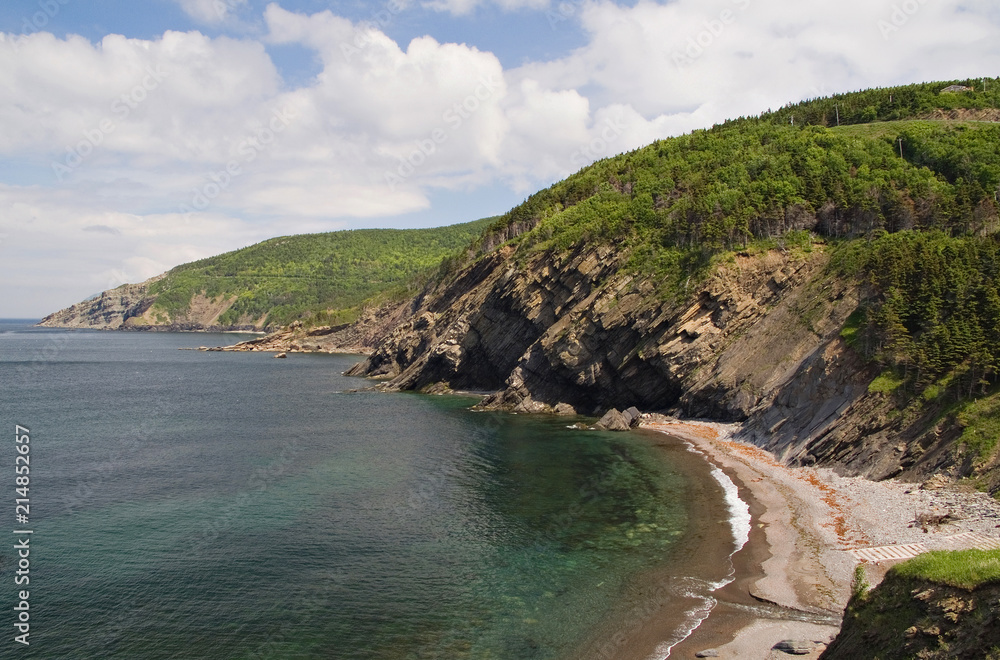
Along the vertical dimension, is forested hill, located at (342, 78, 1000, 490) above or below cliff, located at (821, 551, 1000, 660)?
above

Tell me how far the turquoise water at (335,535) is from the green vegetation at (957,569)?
40.9 feet

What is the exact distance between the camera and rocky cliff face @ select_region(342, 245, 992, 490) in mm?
45844

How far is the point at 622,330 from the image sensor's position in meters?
74.4

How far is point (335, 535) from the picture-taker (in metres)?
36.1

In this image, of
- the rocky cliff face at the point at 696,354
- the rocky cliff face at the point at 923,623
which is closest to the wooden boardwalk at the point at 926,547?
the rocky cliff face at the point at 696,354

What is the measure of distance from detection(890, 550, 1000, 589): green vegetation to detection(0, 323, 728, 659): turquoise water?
1248 cm

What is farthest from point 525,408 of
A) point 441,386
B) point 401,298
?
point 401,298

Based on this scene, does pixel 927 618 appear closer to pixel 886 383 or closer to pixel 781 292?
pixel 886 383

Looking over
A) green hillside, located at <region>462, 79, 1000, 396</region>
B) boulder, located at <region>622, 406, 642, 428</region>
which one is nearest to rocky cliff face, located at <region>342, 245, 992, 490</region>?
green hillside, located at <region>462, 79, 1000, 396</region>

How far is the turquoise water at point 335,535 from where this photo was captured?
2555 cm

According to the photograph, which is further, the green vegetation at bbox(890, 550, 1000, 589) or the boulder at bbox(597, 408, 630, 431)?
the boulder at bbox(597, 408, 630, 431)

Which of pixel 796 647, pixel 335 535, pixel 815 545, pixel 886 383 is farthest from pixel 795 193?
pixel 335 535

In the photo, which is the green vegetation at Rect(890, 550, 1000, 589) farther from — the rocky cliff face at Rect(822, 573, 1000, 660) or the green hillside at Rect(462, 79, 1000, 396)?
the green hillside at Rect(462, 79, 1000, 396)

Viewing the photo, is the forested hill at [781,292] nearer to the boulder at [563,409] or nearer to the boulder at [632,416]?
the boulder at [563,409]
